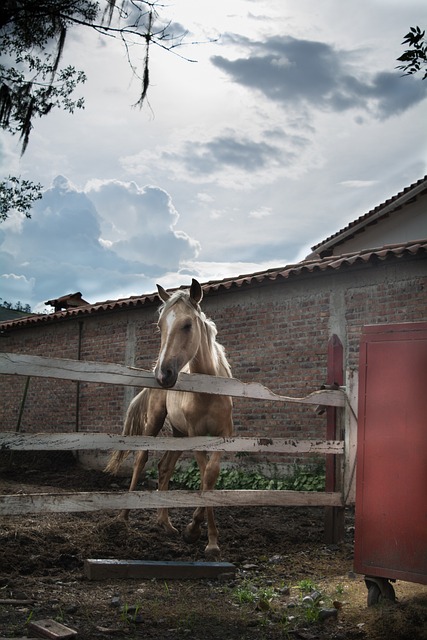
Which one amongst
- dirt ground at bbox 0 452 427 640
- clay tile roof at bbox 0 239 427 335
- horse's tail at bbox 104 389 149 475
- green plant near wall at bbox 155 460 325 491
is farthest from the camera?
green plant near wall at bbox 155 460 325 491

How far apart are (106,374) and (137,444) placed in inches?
22.9

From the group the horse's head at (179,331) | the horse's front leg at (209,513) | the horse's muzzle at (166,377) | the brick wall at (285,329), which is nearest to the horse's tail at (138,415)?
the horse's front leg at (209,513)

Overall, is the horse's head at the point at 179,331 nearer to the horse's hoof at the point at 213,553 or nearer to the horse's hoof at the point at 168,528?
the horse's hoof at the point at 213,553

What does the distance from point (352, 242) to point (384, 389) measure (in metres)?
14.2

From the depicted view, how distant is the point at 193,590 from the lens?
439 centimetres

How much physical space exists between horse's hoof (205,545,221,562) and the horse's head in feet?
4.94

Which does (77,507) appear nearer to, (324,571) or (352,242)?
(324,571)

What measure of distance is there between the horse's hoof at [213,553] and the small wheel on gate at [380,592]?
4.80 feet

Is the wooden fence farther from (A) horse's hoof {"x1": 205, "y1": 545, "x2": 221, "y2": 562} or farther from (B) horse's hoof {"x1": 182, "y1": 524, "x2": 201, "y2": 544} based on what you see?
(B) horse's hoof {"x1": 182, "y1": 524, "x2": 201, "y2": 544}

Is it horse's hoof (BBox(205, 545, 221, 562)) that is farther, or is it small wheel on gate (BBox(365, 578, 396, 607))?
horse's hoof (BBox(205, 545, 221, 562))

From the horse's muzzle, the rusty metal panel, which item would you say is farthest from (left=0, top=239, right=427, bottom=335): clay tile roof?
the horse's muzzle

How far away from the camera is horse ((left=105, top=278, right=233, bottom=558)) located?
5.16 m

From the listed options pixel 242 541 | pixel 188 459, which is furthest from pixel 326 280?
pixel 242 541

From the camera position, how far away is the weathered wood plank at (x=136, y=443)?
4.14m
